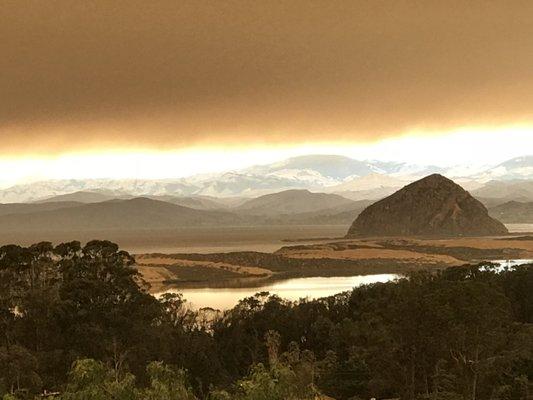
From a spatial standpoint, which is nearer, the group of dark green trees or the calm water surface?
the group of dark green trees

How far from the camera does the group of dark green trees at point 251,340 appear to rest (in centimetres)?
3059

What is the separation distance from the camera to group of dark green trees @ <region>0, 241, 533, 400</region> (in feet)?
100

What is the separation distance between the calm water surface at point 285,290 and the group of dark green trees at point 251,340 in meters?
21.1

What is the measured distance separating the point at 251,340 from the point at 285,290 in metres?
44.7

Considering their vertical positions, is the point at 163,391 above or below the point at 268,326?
above

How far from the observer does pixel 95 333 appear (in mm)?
44375

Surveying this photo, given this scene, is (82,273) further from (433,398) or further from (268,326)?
(433,398)

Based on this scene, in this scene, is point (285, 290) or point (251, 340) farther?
point (285, 290)

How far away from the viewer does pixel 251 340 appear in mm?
57500

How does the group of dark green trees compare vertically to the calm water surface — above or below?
above

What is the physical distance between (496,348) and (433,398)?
16.7 ft

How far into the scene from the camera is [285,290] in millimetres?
102062

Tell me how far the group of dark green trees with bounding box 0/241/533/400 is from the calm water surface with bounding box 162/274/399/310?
831 inches

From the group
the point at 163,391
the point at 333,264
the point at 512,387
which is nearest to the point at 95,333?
the point at 512,387
